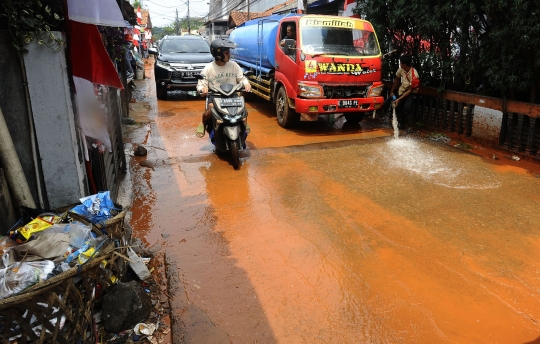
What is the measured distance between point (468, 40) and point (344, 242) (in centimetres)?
500

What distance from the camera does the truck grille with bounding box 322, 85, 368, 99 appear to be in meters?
7.49

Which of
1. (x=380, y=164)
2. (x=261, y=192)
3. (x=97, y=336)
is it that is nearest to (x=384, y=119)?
(x=380, y=164)

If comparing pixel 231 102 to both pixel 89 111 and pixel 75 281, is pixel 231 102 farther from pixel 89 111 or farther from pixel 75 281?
pixel 75 281

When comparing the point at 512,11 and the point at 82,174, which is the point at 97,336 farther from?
the point at 512,11

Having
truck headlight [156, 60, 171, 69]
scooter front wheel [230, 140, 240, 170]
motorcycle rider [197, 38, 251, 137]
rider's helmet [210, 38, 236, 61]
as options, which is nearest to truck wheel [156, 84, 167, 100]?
truck headlight [156, 60, 171, 69]

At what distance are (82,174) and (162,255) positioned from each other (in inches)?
41.5

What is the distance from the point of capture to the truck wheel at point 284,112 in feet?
26.3

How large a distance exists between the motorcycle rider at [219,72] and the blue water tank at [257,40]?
9.50 feet

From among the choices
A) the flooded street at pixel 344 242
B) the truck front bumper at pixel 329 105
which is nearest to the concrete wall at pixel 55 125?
the flooded street at pixel 344 242

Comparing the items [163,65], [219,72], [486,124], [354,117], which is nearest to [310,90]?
[354,117]

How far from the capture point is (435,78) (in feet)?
26.6

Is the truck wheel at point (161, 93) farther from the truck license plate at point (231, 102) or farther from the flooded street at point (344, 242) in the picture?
the truck license plate at point (231, 102)

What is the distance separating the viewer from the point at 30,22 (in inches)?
96.3

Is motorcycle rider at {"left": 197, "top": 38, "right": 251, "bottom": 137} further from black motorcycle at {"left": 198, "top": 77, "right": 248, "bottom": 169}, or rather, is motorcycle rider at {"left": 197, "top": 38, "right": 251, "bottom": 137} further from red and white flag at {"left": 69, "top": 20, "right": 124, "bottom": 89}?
red and white flag at {"left": 69, "top": 20, "right": 124, "bottom": 89}
